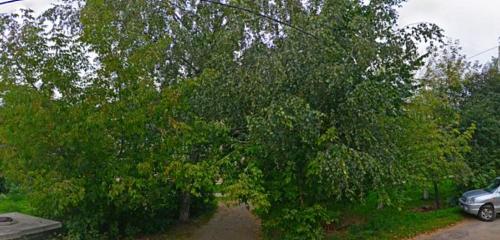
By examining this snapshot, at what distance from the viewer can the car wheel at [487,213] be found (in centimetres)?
1280

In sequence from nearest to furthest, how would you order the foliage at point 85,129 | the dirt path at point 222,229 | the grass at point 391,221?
the foliage at point 85,129 < the grass at point 391,221 < the dirt path at point 222,229

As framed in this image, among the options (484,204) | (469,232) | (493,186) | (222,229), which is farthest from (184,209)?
(493,186)

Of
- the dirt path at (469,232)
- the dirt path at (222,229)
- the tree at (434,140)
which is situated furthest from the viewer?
the dirt path at (222,229)

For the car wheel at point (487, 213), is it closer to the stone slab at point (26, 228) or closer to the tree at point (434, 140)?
the tree at point (434, 140)

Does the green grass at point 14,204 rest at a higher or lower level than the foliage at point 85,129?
lower

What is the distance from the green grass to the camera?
14172 millimetres

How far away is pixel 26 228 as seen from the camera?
9.34 metres

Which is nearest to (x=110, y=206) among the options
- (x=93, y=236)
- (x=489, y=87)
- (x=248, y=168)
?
(x=93, y=236)

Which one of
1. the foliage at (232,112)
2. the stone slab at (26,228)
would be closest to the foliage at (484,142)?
the foliage at (232,112)

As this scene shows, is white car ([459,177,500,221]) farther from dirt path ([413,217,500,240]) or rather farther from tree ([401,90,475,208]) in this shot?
tree ([401,90,475,208])

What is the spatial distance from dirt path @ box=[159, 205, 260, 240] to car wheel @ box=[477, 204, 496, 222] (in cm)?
661

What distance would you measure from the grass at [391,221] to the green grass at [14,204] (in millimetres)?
9797

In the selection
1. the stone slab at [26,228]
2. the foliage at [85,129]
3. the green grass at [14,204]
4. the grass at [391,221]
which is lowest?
the grass at [391,221]

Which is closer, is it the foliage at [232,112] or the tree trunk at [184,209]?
the foliage at [232,112]
